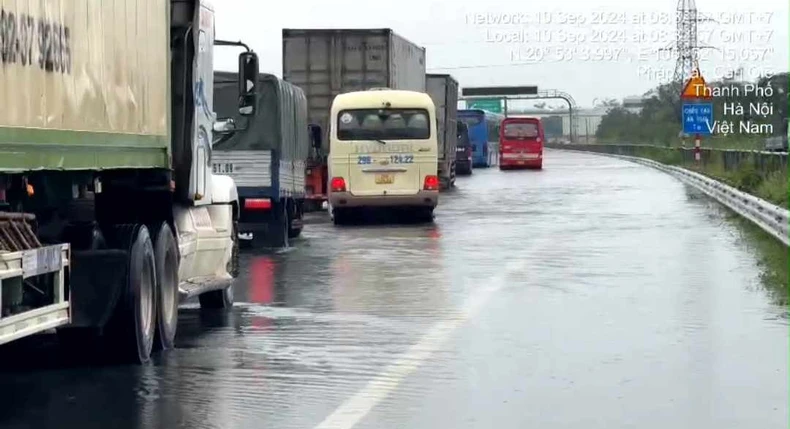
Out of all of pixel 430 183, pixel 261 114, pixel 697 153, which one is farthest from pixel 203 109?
pixel 697 153

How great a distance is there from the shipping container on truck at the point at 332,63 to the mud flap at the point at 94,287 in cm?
2345

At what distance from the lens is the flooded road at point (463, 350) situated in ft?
29.8

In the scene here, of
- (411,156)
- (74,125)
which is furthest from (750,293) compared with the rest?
(411,156)

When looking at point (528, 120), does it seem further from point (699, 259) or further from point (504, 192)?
point (699, 259)

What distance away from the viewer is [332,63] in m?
34.4

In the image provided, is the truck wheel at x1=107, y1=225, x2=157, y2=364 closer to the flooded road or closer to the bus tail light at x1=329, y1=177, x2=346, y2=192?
the flooded road

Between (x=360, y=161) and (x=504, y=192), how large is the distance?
1450cm

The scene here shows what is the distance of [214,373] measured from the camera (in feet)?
35.1

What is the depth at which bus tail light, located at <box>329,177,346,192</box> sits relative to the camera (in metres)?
28.4

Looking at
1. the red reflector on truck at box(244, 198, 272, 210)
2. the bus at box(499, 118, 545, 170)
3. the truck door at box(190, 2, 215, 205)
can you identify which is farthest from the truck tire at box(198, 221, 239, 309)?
the bus at box(499, 118, 545, 170)

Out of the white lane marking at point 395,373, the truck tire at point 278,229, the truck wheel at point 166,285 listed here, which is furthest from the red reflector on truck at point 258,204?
the truck wheel at point 166,285

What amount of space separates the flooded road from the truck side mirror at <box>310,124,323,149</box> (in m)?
8.64

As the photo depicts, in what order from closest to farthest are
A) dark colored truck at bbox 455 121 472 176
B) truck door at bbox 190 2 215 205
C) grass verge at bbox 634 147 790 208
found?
1. truck door at bbox 190 2 215 205
2. grass verge at bbox 634 147 790 208
3. dark colored truck at bbox 455 121 472 176

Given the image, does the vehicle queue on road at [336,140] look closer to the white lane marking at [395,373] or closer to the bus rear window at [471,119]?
the white lane marking at [395,373]
